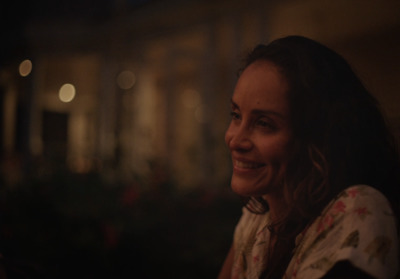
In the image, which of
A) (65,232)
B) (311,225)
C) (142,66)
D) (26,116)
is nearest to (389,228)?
(311,225)

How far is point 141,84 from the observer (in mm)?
6555

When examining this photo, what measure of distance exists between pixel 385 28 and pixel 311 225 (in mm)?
566

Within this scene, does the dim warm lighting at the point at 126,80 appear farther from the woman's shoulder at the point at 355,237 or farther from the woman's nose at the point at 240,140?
the woman's shoulder at the point at 355,237

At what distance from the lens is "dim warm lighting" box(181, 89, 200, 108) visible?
782cm

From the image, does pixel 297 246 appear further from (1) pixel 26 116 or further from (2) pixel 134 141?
(1) pixel 26 116

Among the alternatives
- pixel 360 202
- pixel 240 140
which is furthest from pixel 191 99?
pixel 360 202

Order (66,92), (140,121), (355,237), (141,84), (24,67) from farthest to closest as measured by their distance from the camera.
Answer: (66,92)
(141,84)
(140,121)
(24,67)
(355,237)

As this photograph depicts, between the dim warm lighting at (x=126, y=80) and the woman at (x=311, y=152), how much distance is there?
5958 mm

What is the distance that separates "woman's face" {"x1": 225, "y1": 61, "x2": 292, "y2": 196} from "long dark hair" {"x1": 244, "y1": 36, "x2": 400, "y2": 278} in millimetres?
18

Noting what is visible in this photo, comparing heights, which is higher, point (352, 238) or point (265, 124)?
point (265, 124)

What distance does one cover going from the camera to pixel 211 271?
2387mm

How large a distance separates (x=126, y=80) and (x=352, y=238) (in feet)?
20.8

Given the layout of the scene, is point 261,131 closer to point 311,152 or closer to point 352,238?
point 311,152

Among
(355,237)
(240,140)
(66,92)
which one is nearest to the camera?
(355,237)
